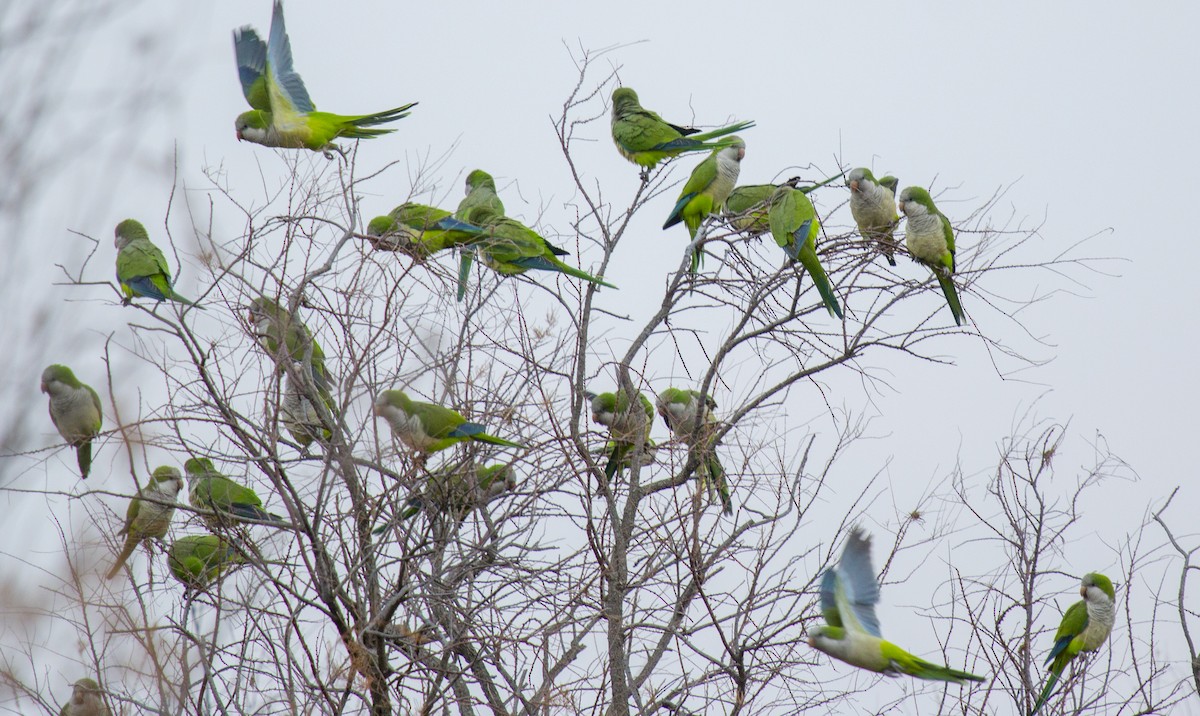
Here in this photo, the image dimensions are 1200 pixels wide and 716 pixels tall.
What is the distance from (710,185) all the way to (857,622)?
375 cm

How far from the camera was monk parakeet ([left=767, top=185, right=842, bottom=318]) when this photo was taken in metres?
6.34

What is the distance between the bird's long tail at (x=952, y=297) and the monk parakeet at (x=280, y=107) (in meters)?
3.36

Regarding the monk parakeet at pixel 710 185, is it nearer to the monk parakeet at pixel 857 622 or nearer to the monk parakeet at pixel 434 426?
the monk parakeet at pixel 434 426

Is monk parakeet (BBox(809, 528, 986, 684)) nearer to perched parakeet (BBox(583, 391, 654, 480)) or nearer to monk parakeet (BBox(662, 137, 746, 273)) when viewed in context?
perched parakeet (BBox(583, 391, 654, 480))

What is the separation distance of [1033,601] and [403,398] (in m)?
3.79

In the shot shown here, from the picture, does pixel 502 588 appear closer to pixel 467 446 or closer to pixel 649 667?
pixel 467 446

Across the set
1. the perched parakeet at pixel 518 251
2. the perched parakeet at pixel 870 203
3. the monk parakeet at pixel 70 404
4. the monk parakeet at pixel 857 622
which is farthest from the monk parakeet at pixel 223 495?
the perched parakeet at pixel 870 203

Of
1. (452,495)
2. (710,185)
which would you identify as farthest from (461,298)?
(710,185)

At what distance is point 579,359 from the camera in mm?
6652

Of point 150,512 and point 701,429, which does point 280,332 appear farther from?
point 701,429

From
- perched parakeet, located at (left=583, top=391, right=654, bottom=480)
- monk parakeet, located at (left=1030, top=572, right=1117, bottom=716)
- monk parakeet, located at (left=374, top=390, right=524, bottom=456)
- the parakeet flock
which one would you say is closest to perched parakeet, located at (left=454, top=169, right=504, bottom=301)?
the parakeet flock

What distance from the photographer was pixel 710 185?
804 cm

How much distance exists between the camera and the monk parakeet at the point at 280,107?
6844 millimetres

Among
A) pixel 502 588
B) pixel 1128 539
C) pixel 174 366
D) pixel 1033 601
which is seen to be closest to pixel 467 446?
pixel 502 588
